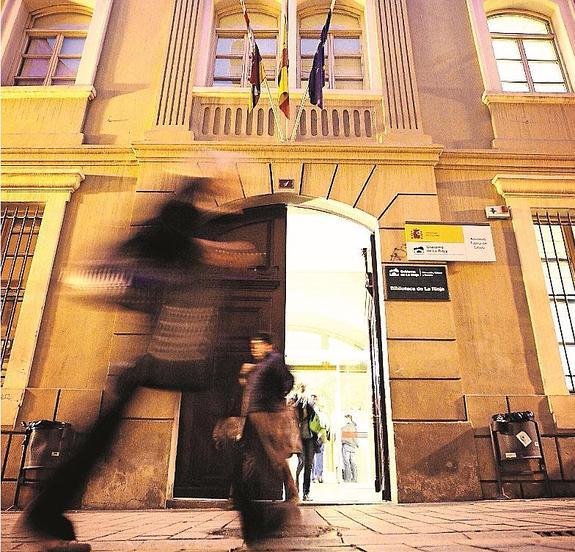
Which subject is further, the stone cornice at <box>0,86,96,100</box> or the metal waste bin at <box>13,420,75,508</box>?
the stone cornice at <box>0,86,96,100</box>

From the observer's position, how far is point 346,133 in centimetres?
711

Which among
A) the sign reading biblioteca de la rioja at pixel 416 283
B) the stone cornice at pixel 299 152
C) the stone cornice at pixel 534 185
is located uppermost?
the stone cornice at pixel 299 152

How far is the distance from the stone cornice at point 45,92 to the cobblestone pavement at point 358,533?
6192mm

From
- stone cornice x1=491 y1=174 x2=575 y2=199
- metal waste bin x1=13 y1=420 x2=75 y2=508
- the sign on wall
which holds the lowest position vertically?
metal waste bin x1=13 y1=420 x2=75 y2=508

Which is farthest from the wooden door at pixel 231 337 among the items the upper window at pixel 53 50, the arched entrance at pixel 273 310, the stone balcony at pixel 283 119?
the upper window at pixel 53 50

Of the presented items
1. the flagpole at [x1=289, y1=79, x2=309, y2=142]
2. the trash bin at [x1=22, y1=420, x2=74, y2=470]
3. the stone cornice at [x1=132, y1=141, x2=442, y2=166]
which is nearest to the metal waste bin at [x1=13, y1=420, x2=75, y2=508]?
the trash bin at [x1=22, y1=420, x2=74, y2=470]

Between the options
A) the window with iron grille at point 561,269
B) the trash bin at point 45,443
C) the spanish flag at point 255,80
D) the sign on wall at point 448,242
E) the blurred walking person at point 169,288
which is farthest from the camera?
the spanish flag at point 255,80

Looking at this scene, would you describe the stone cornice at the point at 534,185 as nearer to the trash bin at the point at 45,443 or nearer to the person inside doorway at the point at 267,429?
the person inside doorway at the point at 267,429

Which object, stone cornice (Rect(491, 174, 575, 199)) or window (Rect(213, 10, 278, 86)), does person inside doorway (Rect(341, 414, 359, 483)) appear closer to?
stone cornice (Rect(491, 174, 575, 199))

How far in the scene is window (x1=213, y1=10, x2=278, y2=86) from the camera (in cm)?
783

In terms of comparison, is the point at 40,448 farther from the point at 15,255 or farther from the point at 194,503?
the point at 15,255

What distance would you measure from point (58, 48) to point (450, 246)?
726 cm

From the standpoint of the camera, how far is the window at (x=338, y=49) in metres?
7.83

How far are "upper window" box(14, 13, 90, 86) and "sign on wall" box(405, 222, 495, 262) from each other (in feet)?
19.7
